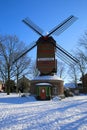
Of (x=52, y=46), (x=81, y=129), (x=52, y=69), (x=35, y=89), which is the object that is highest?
(x=52, y=46)

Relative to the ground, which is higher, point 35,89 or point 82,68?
point 82,68

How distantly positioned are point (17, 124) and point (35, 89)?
26493 millimetres

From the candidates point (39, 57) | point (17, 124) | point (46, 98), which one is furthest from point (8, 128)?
point (39, 57)

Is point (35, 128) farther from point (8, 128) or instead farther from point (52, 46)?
point (52, 46)

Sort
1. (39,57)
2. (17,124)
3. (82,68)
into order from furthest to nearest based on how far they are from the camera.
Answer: (82,68), (39,57), (17,124)

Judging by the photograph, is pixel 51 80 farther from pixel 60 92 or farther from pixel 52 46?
pixel 52 46

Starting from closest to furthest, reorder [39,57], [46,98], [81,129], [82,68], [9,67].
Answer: [81,129] < [46,98] < [39,57] < [9,67] < [82,68]

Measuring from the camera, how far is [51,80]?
132 ft

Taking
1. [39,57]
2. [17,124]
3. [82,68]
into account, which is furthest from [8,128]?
[82,68]

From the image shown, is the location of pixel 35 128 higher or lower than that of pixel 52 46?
lower

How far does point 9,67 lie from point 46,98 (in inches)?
647

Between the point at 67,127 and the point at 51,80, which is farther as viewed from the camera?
the point at 51,80

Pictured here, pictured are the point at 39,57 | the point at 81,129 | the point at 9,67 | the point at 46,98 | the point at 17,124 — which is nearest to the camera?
the point at 81,129

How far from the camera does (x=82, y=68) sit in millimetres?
67062
